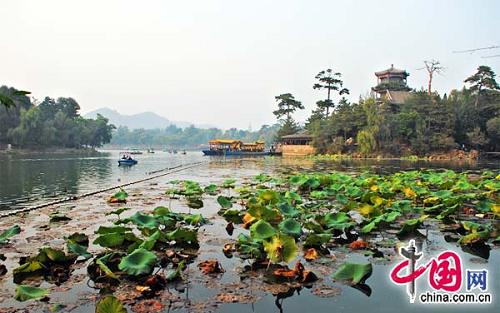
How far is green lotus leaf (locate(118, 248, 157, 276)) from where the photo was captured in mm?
5719

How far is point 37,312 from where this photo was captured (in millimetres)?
4973

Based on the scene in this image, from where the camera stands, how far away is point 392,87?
66.5m

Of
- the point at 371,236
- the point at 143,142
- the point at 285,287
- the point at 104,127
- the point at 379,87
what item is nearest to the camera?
the point at 285,287

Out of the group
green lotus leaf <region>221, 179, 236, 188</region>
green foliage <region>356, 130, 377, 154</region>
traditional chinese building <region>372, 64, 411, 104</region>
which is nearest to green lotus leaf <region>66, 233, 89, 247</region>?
green lotus leaf <region>221, 179, 236, 188</region>

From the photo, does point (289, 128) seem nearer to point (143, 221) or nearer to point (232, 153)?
point (232, 153)

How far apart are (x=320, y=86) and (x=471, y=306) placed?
225 feet

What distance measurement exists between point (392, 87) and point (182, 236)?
65.4 meters

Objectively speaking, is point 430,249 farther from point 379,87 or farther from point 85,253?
point 379,87

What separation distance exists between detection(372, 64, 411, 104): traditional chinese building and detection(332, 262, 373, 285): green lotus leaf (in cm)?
5564

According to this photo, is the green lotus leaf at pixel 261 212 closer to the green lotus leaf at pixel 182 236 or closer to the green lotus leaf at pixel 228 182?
the green lotus leaf at pixel 182 236

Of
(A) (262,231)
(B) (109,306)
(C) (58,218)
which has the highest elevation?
(A) (262,231)

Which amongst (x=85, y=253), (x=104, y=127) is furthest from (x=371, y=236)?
(x=104, y=127)

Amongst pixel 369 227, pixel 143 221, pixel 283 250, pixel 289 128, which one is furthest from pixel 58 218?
pixel 289 128

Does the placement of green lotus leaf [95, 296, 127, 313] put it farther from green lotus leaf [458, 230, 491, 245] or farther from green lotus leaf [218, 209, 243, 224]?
green lotus leaf [458, 230, 491, 245]
